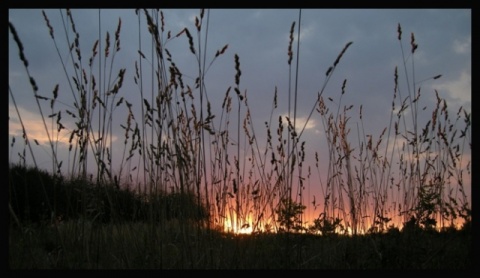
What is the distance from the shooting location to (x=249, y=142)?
118 inches

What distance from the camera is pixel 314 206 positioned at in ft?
11.7

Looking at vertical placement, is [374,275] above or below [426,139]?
below

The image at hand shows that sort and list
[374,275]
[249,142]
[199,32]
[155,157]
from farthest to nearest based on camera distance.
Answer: [249,142] < [155,157] < [199,32] < [374,275]

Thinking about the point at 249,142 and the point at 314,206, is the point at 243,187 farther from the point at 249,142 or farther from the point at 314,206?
the point at 314,206

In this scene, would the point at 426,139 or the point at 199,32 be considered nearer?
the point at 199,32

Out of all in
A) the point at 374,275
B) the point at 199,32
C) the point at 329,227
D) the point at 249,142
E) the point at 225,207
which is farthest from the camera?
the point at 329,227

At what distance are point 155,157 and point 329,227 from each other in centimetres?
147

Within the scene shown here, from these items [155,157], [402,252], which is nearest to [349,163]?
[402,252]

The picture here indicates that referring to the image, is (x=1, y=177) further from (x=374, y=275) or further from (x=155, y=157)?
(x=374, y=275)

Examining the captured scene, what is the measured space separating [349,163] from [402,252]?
3.00ft
